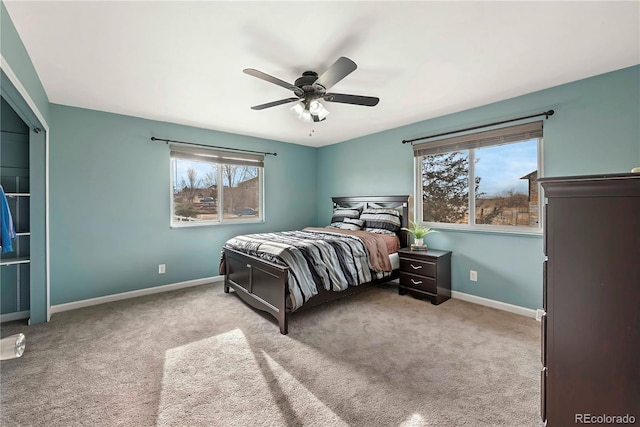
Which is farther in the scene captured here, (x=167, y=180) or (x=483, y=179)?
(x=167, y=180)

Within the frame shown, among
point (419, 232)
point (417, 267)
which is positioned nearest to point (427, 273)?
point (417, 267)

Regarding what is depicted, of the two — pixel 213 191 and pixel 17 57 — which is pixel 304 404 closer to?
pixel 17 57

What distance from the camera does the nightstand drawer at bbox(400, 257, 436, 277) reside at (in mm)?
3508

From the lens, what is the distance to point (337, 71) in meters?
2.13

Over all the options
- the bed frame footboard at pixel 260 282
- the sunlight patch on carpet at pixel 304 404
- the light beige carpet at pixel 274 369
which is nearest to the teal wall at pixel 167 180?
the light beige carpet at pixel 274 369

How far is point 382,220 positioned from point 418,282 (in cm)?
109

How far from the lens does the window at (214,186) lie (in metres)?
4.24

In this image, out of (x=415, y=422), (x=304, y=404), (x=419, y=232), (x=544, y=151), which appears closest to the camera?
(x=415, y=422)

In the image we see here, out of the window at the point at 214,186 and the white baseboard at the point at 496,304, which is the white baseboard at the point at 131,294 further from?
the white baseboard at the point at 496,304

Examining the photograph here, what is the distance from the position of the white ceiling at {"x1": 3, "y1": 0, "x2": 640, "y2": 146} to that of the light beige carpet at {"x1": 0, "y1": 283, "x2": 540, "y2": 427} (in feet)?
8.13

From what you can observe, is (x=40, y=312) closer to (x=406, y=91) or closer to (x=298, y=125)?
(x=298, y=125)

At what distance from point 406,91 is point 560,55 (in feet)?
4.17

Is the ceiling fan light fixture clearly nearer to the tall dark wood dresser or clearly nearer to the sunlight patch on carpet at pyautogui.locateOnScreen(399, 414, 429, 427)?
the tall dark wood dresser

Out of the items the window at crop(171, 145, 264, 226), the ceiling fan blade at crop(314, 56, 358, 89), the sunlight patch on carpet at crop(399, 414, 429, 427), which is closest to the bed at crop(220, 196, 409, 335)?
the window at crop(171, 145, 264, 226)
